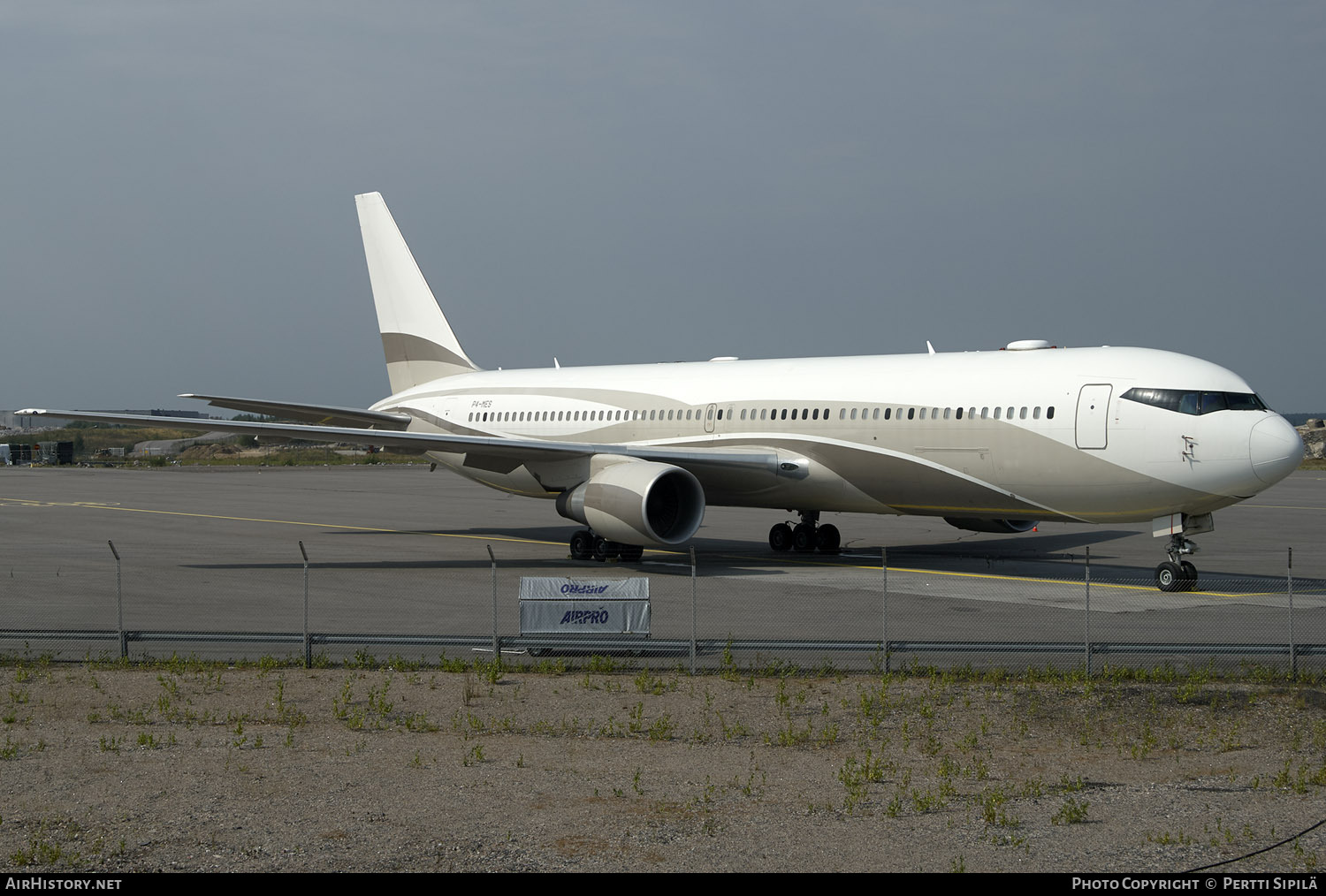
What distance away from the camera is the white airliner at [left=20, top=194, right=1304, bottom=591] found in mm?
19672

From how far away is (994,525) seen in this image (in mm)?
25547

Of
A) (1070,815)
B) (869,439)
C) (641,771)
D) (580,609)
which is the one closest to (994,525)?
(869,439)

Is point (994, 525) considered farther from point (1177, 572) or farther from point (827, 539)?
point (1177, 572)

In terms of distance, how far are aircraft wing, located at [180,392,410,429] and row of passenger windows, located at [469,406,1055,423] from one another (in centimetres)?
224

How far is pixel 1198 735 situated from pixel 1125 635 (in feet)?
14.4

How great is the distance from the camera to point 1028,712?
1179 centimetres

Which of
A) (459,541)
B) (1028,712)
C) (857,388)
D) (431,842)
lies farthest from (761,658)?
(459,541)

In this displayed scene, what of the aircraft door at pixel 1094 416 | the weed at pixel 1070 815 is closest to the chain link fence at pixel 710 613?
the aircraft door at pixel 1094 416

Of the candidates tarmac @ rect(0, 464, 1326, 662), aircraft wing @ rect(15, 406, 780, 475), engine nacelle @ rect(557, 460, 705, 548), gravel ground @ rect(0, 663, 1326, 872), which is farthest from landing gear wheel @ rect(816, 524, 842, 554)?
gravel ground @ rect(0, 663, 1326, 872)

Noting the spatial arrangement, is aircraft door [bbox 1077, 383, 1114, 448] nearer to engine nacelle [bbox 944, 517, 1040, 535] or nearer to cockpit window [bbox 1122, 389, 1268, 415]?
→ cockpit window [bbox 1122, 389, 1268, 415]

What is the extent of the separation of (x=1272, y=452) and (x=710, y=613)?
908 cm

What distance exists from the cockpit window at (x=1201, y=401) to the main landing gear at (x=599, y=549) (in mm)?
10277
